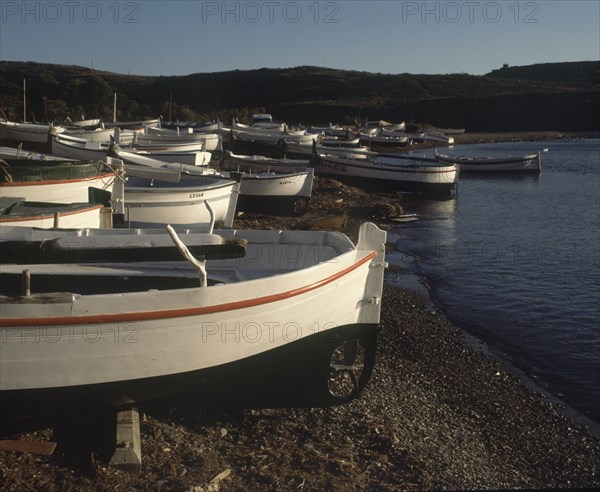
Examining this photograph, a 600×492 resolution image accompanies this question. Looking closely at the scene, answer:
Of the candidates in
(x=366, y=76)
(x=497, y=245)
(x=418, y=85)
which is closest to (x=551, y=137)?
(x=418, y=85)

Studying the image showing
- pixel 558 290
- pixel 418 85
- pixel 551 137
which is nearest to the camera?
pixel 558 290

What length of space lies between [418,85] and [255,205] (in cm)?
11721

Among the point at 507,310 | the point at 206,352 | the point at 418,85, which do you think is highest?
the point at 418,85

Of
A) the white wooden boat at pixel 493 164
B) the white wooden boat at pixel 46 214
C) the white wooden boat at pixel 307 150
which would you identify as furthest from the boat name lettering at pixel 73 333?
the white wooden boat at pixel 493 164

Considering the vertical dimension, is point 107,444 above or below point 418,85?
below

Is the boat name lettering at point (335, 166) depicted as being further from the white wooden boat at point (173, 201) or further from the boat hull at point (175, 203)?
the boat hull at point (175, 203)

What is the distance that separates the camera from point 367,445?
6375 mm

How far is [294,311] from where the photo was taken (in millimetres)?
6203

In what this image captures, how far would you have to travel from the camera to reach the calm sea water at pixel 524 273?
10.4 metres

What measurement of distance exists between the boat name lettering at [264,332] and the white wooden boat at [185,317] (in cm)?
1

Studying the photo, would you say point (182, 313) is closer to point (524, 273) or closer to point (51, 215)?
point (51, 215)

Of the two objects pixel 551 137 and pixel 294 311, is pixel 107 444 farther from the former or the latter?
pixel 551 137

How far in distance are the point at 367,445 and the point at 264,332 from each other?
1434 millimetres

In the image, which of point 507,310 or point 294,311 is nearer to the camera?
point 294,311
